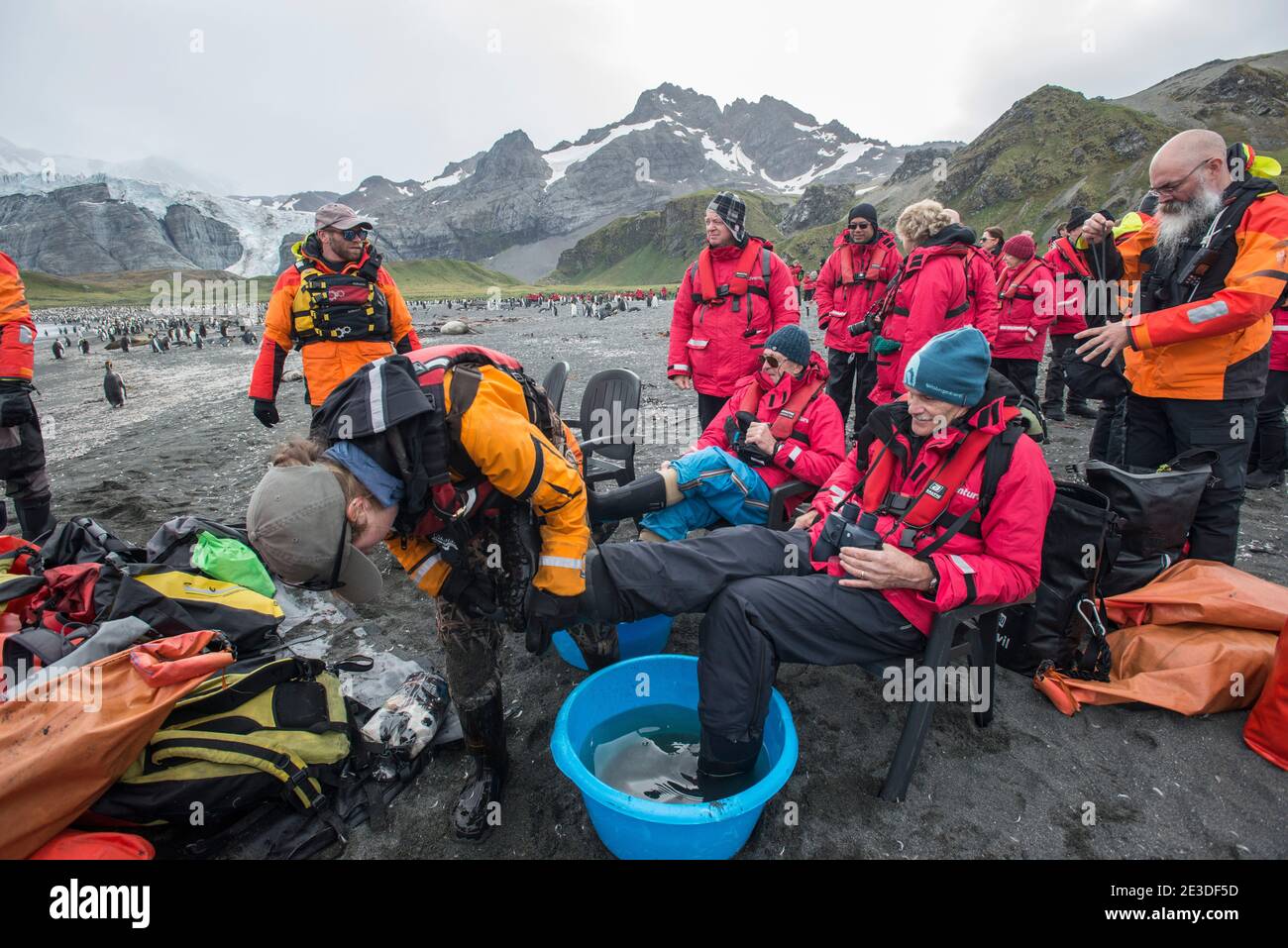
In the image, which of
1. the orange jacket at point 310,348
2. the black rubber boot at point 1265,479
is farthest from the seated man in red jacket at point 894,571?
the black rubber boot at point 1265,479

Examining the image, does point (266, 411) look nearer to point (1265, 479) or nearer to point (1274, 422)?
point (1274, 422)

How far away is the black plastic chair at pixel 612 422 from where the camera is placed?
4.53 metres

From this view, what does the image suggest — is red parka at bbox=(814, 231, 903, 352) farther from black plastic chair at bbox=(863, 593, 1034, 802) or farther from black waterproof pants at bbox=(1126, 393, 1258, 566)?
Answer: black plastic chair at bbox=(863, 593, 1034, 802)

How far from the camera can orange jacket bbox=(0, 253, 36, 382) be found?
14.3 ft

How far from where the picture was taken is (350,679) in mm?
3373

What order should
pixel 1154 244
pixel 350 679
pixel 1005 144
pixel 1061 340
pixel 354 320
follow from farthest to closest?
pixel 1005 144
pixel 1061 340
pixel 354 320
pixel 1154 244
pixel 350 679

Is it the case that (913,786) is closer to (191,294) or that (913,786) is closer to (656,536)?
(656,536)

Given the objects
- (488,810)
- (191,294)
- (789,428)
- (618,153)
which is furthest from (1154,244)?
(618,153)

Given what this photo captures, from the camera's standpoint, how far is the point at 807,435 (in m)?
3.86

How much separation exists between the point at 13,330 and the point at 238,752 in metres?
4.36

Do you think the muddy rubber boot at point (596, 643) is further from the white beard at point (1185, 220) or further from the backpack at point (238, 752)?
the white beard at point (1185, 220)

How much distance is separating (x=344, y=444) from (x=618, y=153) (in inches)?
8324

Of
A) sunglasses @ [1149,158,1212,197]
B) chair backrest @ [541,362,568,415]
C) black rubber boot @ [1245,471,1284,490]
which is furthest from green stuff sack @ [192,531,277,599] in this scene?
black rubber boot @ [1245,471,1284,490]

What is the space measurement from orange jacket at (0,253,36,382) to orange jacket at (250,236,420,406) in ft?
5.25
